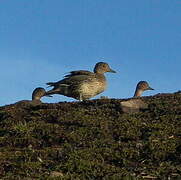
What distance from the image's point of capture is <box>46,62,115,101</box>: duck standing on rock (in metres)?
23.6

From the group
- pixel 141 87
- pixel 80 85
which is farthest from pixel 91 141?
pixel 141 87

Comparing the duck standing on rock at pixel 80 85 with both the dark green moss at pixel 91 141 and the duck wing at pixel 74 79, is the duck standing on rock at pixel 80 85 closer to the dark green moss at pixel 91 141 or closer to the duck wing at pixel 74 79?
the duck wing at pixel 74 79

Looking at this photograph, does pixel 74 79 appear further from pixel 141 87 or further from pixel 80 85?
pixel 141 87

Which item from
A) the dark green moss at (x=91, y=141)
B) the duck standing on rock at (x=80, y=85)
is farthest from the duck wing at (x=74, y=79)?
the dark green moss at (x=91, y=141)

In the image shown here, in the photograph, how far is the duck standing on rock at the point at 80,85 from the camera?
77.3 ft

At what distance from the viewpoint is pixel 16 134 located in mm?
15586

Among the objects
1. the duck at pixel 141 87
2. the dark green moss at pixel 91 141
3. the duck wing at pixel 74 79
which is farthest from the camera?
the duck at pixel 141 87

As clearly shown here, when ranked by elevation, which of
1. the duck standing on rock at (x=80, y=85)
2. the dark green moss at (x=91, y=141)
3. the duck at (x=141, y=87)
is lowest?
the dark green moss at (x=91, y=141)

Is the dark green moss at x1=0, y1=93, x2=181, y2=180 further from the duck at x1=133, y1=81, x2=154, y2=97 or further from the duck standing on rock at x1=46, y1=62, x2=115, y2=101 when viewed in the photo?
the duck at x1=133, y1=81, x2=154, y2=97

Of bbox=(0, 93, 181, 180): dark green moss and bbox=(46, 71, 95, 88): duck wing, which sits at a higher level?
bbox=(46, 71, 95, 88): duck wing

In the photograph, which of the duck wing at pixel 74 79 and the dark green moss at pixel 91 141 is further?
the duck wing at pixel 74 79

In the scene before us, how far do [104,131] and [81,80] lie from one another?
8024 millimetres

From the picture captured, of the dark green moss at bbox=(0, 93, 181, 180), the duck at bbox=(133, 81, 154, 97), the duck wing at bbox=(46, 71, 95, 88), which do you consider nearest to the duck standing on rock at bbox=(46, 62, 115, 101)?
the duck wing at bbox=(46, 71, 95, 88)

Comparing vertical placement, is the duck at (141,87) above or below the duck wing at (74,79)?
above
